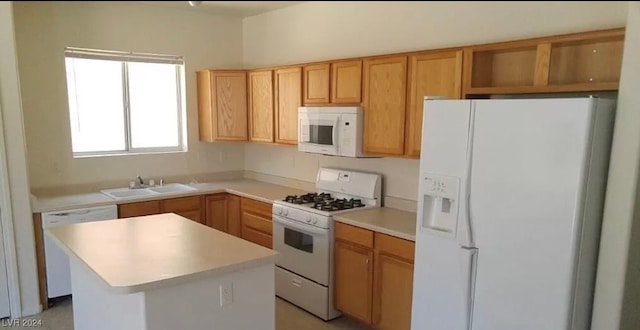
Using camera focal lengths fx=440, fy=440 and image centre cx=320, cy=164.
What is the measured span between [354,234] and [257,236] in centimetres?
128

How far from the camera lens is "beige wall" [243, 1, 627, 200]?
0.71m

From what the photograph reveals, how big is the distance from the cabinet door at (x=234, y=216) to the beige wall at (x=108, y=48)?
73cm

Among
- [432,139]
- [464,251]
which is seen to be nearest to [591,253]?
[464,251]

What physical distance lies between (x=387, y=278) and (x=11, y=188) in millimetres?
2896

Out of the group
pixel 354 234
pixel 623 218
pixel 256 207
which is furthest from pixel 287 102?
pixel 623 218

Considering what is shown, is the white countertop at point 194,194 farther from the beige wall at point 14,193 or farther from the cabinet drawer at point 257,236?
the cabinet drawer at point 257,236

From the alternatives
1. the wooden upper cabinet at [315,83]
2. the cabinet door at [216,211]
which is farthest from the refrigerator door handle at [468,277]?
the cabinet door at [216,211]

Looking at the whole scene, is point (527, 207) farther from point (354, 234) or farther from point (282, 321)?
point (282, 321)

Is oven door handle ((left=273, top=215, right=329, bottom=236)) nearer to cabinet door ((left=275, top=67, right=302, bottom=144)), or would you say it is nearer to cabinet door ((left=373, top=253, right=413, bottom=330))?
cabinet door ((left=373, top=253, right=413, bottom=330))

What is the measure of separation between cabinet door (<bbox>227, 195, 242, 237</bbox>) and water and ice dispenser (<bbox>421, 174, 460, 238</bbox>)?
Answer: 2353mm

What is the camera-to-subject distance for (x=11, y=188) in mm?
3348

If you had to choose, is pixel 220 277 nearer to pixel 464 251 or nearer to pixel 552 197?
pixel 464 251

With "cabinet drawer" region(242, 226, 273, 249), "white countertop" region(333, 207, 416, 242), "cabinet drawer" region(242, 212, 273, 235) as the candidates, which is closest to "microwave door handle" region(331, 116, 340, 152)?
"white countertop" region(333, 207, 416, 242)

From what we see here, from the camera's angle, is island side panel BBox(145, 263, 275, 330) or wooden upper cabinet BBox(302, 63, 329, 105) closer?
island side panel BBox(145, 263, 275, 330)
